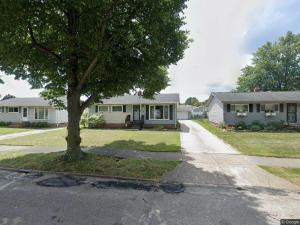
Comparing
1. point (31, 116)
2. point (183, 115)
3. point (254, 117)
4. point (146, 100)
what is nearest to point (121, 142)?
point (146, 100)

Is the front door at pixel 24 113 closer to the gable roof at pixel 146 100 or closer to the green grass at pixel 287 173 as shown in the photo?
the gable roof at pixel 146 100

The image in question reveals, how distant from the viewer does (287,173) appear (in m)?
Result: 7.82

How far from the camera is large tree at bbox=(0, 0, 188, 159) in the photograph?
6.52m

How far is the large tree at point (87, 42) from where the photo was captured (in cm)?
652

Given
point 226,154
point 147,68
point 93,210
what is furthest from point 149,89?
point 93,210

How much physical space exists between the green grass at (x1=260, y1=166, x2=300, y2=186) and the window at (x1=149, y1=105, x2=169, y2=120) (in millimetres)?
16665

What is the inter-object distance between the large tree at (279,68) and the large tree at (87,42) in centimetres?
4007

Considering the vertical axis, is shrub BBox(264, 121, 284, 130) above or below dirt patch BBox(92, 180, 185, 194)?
above

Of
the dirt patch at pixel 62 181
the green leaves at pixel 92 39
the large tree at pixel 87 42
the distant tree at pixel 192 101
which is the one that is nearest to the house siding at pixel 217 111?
the large tree at pixel 87 42

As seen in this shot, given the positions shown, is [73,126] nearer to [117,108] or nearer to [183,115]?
[117,108]

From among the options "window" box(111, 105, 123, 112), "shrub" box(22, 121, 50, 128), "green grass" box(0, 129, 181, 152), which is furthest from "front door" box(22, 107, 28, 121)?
"green grass" box(0, 129, 181, 152)

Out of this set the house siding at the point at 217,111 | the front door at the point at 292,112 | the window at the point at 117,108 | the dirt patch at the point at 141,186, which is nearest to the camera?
the dirt patch at the point at 141,186

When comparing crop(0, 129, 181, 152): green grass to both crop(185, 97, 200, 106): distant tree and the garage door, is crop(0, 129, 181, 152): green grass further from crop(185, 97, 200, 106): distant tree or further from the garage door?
crop(185, 97, 200, 106): distant tree

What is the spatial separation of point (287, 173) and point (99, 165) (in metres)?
7.17
